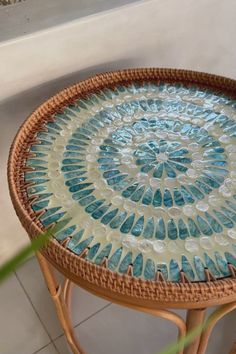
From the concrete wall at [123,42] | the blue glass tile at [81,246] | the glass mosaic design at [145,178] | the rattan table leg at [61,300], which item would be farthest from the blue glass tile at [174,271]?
the concrete wall at [123,42]

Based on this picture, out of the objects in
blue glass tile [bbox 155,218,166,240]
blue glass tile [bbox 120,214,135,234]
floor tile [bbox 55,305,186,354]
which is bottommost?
floor tile [bbox 55,305,186,354]

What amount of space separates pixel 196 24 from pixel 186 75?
0.55 feet

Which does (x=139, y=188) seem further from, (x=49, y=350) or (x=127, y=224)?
(x=49, y=350)

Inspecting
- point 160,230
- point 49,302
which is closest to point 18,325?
point 49,302

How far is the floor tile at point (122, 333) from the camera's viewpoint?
90 cm

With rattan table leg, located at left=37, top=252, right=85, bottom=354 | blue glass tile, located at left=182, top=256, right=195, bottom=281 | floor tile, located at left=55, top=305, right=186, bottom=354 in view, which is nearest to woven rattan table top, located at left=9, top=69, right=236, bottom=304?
blue glass tile, located at left=182, top=256, right=195, bottom=281

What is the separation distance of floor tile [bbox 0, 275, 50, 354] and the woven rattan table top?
1.47 ft

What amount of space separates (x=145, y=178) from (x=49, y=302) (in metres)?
0.52

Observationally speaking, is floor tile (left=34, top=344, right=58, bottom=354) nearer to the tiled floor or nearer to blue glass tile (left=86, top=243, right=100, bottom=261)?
the tiled floor

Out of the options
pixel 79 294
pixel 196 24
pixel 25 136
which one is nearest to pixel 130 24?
pixel 196 24

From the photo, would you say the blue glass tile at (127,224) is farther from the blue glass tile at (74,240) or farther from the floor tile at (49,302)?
the floor tile at (49,302)

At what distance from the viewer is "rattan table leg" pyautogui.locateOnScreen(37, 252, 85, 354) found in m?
0.72

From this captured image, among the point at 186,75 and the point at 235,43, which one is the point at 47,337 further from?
the point at 235,43

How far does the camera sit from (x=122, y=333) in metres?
0.92
